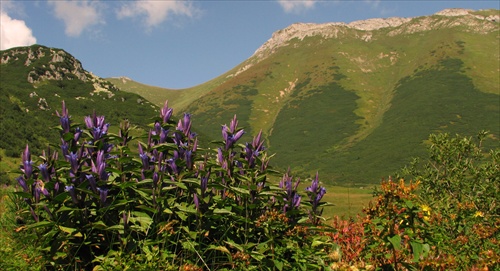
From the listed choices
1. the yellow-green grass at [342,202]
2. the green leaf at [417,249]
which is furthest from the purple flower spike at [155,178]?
the yellow-green grass at [342,202]

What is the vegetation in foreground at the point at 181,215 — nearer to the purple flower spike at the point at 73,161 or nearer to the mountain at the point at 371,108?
the purple flower spike at the point at 73,161

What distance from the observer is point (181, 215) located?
4.51 m

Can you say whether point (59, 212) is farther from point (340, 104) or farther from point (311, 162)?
point (340, 104)

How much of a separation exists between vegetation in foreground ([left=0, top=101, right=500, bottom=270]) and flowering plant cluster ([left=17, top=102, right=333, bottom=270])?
1 cm

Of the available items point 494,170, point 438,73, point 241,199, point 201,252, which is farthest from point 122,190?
point 438,73

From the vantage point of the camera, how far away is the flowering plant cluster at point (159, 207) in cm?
418

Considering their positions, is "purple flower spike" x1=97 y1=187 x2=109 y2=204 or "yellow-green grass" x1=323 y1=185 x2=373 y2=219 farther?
"yellow-green grass" x1=323 y1=185 x2=373 y2=219

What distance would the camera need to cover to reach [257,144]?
16.8 feet

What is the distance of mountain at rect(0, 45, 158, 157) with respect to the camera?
6373 centimetres

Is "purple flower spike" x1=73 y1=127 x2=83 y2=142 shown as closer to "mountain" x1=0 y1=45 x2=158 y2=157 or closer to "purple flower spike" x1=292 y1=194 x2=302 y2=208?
"purple flower spike" x1=292 y1=194 x2=302 y2=208

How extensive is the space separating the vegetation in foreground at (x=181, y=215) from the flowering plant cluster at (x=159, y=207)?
0.05 ft

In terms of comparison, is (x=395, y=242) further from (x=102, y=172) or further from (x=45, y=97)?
(x=45, y=97)

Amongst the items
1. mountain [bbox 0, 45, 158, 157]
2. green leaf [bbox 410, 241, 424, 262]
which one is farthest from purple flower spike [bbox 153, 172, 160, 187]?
mountain [bbox 0, 45, 158, 157]

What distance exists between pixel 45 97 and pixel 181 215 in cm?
9250
